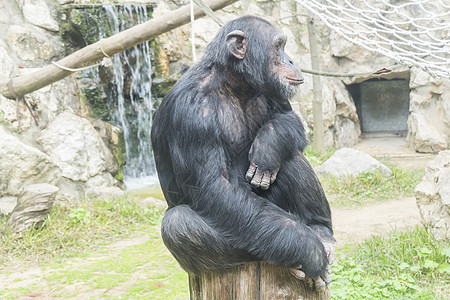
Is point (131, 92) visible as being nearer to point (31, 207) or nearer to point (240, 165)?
point (31, 207)

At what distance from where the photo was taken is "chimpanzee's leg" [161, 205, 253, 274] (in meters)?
2.41

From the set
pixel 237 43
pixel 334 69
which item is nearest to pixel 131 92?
pixel 334 69

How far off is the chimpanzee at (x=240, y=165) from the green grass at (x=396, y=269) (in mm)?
1590

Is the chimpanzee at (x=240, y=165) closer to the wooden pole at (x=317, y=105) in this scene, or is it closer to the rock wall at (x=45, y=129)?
the rock wall at (x=45, y=129)

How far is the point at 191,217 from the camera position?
2.43 meters

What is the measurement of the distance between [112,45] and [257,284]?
388 centimetres

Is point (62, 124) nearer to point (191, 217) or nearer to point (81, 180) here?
point (81, 180)

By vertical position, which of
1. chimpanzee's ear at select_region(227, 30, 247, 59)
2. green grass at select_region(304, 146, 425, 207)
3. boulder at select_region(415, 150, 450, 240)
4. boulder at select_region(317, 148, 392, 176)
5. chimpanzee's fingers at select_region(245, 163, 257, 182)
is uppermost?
chimpanzee's ear at select_region(227, 30, 247, 59)

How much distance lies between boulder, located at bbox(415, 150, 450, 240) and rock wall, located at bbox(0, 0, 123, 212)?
4.33m

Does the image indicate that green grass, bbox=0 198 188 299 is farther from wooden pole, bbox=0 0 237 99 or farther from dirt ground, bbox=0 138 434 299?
wooden pole, bbox=0 0 237 99

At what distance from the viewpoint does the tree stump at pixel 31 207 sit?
5.66m

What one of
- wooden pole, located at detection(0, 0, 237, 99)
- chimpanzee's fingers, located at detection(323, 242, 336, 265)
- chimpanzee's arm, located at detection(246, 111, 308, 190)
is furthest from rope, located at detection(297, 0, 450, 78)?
chimpanzee's fingers, located at detection(323, 242, 336, 265)

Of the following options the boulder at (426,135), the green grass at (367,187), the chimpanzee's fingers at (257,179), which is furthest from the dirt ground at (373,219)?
the boulder at (426,135)

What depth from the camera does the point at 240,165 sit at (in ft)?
8.38
